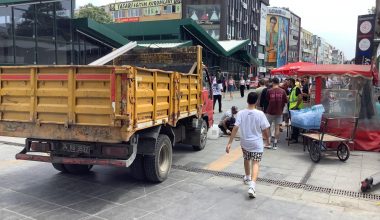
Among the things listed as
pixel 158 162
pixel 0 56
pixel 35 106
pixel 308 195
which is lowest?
pixel 308 195

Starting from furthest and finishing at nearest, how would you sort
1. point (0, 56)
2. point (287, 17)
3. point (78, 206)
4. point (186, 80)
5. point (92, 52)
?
point (287, 17)
point (92, 52)
point (0, 56)
point (186, 80)
point (78, 206)

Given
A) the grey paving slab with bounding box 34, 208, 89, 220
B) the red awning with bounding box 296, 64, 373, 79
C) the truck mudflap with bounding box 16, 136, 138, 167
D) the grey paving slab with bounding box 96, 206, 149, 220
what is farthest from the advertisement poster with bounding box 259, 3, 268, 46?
the grey paving slab with bounding box 34, 208, 89, 220

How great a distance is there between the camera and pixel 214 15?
171ft

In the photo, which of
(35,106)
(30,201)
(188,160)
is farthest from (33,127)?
(188,160)

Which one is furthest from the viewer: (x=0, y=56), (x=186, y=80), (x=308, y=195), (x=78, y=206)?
(x=0, y=56)

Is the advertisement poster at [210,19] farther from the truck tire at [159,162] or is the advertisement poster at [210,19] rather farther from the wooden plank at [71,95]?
the wooden plank at [71,95]

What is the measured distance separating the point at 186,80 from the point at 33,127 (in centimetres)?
314

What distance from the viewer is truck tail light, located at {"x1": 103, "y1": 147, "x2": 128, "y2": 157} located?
5758 mm

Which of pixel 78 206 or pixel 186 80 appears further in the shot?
pixel 186 80

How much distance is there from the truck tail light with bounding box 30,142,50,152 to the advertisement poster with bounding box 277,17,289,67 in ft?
250

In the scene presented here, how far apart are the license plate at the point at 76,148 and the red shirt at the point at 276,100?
5.67 meters

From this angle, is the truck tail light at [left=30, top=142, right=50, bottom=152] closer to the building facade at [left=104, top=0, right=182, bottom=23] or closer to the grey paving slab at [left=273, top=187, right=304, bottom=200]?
the grey paving slab at [left=273, top=187, right=304, bottom=200]

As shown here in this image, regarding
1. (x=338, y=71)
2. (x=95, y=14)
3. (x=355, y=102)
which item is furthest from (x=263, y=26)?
(x=355, y=102)

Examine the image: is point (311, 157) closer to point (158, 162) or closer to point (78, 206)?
point (158, 162)
